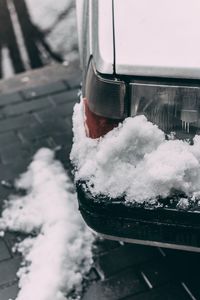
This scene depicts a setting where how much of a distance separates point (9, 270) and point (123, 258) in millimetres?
613

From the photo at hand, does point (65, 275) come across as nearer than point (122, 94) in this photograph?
No

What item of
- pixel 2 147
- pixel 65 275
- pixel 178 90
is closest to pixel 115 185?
pixel 178 90

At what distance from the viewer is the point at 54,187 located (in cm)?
330

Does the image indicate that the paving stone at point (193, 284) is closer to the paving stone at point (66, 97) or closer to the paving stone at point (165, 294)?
the paving stone at point (165, 294)

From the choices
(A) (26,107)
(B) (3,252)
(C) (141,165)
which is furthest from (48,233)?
(A) (26,107)

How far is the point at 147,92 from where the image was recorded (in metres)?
2.21

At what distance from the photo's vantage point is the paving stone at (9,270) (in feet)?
9.18

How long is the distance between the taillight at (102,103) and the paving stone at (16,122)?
1.73 meters

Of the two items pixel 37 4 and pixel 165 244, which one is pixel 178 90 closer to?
pixel 165 244

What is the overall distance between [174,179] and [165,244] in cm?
32

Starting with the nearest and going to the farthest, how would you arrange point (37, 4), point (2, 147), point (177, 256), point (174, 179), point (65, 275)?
point (174, 179)
point (65, 275)
point (177, 256)
point (2, 147)
point (37, 4)

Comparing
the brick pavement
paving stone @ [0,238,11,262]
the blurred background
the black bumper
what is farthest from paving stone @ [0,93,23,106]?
the black bumper

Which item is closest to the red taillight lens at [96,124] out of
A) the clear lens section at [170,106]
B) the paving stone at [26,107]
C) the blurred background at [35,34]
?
the clear lens section at [170,106]

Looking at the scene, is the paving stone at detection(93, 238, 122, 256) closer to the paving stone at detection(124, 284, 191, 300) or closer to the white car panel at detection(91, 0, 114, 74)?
the paving stone at detection(124, 284, 191, 300)
